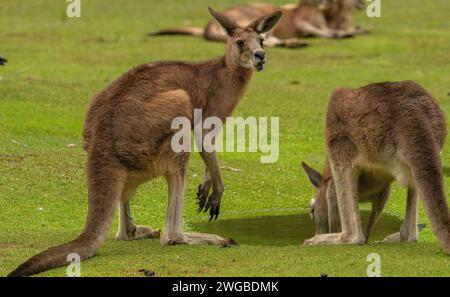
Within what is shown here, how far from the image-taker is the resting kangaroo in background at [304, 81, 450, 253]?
6.27 metres

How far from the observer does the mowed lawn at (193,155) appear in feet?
20.5

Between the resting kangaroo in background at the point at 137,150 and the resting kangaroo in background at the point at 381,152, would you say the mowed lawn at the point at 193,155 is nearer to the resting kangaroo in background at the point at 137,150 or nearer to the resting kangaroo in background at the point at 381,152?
the resting kangaroo in background at the point at 137,150

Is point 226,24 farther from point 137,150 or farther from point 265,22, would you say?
point 137,150

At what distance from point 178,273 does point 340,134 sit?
1.45 metres

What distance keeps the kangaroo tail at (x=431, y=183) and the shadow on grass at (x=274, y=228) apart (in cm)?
135

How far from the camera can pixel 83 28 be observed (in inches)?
661

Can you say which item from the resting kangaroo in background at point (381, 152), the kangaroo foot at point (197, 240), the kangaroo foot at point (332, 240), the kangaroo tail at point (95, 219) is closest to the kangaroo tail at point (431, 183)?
the resting kangaroo in background at point (381, 152)

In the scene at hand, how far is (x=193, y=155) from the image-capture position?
9.98m

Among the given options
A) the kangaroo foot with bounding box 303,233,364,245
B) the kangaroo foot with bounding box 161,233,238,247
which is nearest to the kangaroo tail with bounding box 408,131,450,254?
the kangaroo foot with bounding box 303,233,364,245

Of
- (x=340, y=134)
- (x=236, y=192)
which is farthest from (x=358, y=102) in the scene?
(x=236, y=192)

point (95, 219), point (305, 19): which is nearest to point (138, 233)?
point (95, 219)

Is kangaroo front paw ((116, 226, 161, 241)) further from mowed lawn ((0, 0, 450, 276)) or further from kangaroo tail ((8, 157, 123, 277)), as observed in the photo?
kangaroo tail ((8, 157, 123, 277))

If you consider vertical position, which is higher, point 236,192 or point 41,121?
point 41,121

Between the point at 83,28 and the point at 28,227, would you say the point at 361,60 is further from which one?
the point at 28,227
